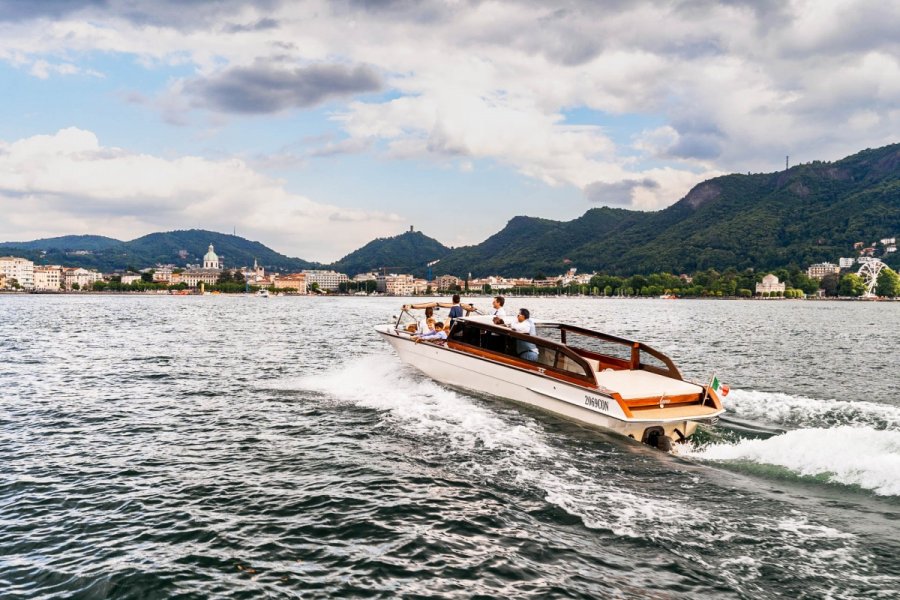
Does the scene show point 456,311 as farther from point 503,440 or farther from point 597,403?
point 503,440

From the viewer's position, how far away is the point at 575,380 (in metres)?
14.8

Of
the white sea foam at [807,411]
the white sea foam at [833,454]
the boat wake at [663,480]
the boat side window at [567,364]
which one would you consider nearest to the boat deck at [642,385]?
the boat side window at [567,364]

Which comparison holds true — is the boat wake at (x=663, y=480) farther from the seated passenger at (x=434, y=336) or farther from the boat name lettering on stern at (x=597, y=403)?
the seated passenger at (x=434, y=336)

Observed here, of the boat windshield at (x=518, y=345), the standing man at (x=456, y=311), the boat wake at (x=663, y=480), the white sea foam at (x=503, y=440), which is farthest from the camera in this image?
the standing man at (x=456, y=311)

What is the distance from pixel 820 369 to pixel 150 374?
31371mm

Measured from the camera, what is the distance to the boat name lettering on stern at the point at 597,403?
535 inches

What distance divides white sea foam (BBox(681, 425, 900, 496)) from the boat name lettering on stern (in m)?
1.94

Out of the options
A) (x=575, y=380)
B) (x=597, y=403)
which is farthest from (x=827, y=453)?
(x=575, y=380)

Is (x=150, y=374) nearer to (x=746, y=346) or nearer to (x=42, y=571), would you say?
(x=42, y=571)

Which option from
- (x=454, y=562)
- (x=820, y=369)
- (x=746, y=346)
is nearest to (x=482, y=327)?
(x=454, y=562)

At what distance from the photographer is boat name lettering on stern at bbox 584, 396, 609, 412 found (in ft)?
44.5

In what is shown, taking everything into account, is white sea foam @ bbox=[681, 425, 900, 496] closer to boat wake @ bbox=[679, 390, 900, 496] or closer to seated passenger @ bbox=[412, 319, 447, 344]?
boat wake @ bbox=[679, 390, 900, 496]

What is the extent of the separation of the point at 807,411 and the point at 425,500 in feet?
43.8

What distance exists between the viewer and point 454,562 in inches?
292
